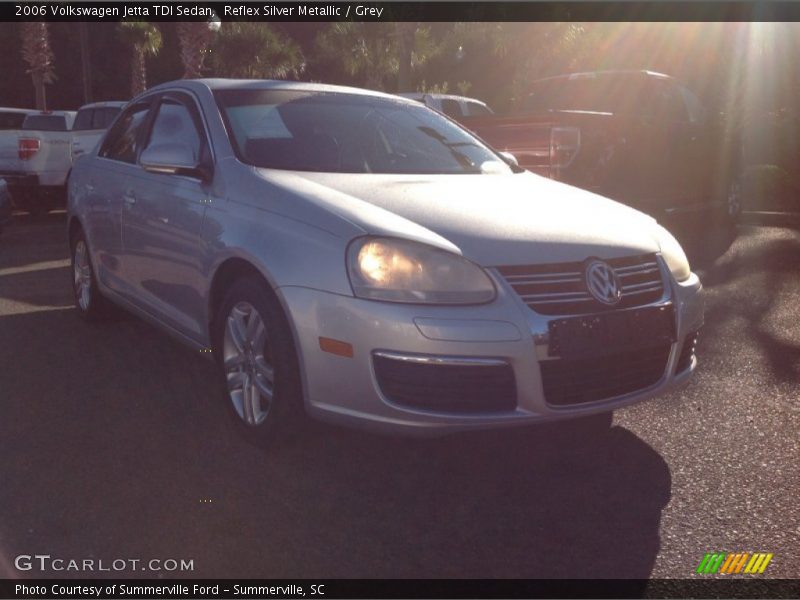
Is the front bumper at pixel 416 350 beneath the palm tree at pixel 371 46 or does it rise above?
beneath

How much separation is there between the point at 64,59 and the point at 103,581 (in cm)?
3869

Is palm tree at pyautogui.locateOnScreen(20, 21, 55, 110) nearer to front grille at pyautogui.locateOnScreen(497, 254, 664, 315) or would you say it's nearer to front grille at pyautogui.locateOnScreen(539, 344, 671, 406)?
front grille at pyautogui.locateOnScreen(497, 254, 664, 315)

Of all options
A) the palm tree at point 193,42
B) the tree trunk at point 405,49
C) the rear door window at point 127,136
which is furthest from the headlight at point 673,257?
the palm tree at point 193,42

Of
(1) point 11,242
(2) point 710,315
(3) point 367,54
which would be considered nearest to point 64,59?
(3) point 367,54

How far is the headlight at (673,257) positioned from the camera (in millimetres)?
3984

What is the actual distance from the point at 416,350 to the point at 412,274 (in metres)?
0.30

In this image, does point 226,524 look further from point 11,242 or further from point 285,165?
point 11,242

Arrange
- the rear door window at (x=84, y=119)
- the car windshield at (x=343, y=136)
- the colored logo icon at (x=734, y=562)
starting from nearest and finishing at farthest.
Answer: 1. the colored logo icon at (x=734, y=562)
2. the car windshield at (x=343, y=136)
3. the rear door window at (x=84, y=119)

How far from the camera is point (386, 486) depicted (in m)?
3.62

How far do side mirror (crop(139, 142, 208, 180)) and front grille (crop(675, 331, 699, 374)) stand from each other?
2290 millimetres

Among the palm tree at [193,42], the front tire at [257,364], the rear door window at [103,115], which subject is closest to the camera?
the front tire at [257,364]

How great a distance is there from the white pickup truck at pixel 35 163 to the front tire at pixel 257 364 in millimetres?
11956

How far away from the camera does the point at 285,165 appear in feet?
14.4

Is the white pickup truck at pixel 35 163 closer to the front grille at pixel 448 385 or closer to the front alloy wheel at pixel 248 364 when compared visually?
the front alloy wheel at pixel 248 364
